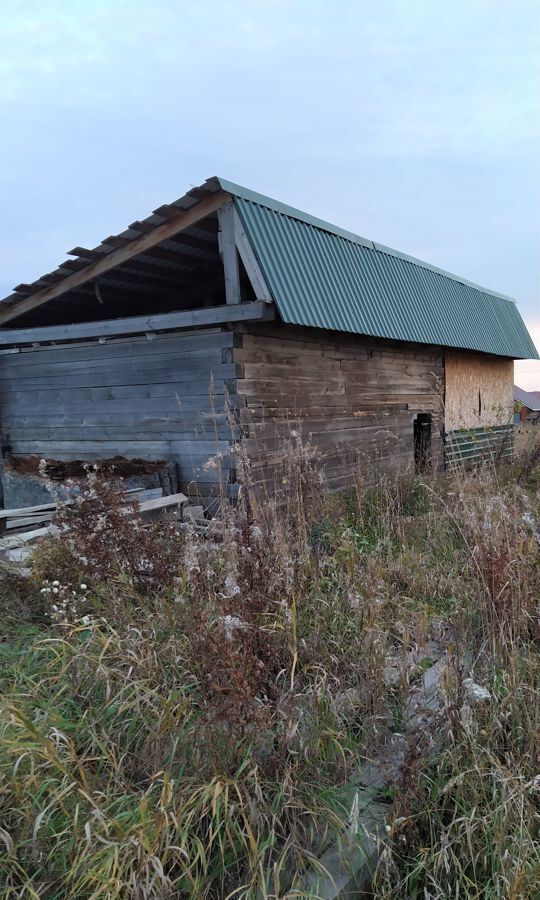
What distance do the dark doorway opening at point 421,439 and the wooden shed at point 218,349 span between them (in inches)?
7.0

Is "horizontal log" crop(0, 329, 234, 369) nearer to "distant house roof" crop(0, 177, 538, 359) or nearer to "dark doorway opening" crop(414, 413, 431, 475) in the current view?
"distant house roof" crop(0, 177, 538, 359)

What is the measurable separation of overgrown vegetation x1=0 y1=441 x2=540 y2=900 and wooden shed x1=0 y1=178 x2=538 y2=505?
2.26 m

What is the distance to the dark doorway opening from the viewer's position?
10.7 m

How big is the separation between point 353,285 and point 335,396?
5.06ft

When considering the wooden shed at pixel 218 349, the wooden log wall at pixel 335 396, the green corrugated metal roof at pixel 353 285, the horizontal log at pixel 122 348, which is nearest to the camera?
the green corrugated metal roof at pixel 353 285

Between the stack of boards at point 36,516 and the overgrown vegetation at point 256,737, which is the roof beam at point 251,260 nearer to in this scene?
the stack of boards at point 36,516

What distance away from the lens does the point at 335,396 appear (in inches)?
320

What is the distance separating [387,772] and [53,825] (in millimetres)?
1296

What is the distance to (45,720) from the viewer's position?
245cm

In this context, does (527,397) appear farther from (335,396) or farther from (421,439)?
(335,396)

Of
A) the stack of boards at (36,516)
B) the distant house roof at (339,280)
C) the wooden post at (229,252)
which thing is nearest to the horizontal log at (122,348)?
the wooden post at (229,252)

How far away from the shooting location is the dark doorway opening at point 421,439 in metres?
10.7

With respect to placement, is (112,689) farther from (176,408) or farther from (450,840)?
(176,408)

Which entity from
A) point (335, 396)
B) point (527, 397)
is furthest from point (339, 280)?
point (527, 397)
